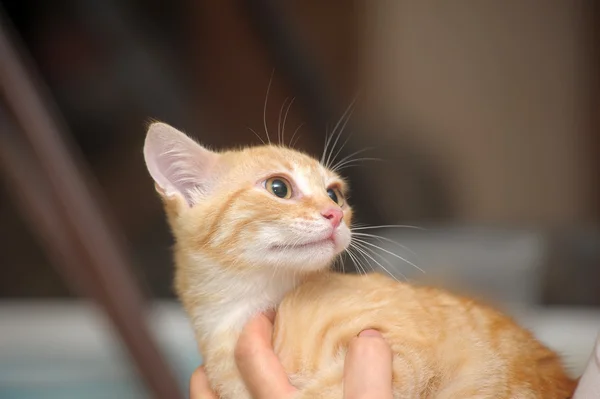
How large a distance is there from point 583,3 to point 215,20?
529mm

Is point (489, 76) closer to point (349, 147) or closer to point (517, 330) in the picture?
point (349, 147)

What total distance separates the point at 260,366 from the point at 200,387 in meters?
0.11

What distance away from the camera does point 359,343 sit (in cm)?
60

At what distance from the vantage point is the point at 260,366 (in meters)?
0.62

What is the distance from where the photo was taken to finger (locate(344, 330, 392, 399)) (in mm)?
567

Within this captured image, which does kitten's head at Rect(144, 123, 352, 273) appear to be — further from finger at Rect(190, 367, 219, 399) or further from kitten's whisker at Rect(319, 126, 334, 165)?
finger at Rect(190, 367, 219, 399)

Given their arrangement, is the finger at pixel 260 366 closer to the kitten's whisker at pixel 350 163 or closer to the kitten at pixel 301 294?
the kitten at pixel 301 294

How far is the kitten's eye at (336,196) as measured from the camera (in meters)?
0.72

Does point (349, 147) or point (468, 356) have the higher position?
point (349, 147)

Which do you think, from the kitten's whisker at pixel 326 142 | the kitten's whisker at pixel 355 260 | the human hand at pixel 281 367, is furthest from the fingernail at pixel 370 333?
the kitten's whisker at pixel 326 142

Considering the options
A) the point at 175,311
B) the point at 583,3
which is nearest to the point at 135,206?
the point at 175,311

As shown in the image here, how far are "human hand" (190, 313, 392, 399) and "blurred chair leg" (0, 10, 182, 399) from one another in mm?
86

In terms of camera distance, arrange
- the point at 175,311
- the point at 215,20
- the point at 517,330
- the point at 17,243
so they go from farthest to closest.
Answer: the point at 17,243, the point at 175,311, the point at 215,20, the point at 517,330

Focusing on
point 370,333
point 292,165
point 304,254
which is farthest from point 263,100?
point 370,333
